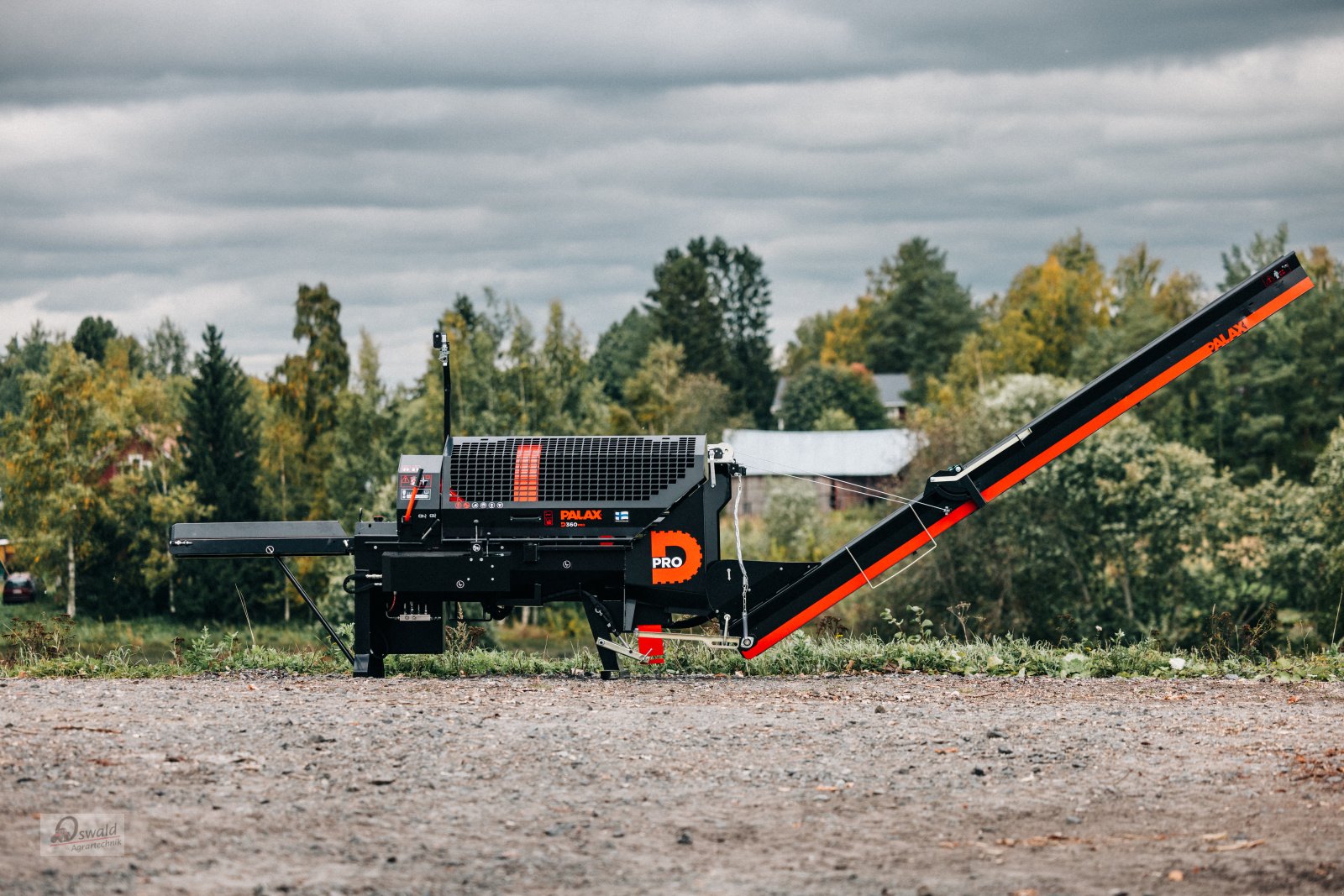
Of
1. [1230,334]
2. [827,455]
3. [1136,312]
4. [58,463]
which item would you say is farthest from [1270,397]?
[1230,334]

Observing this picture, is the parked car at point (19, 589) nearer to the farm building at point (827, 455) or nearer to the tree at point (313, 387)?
the tree at point (313, 387)

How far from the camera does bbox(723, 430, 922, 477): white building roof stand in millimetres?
93938

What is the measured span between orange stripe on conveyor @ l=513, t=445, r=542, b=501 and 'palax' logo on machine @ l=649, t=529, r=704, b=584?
3.54 feet

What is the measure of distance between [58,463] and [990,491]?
188 ft

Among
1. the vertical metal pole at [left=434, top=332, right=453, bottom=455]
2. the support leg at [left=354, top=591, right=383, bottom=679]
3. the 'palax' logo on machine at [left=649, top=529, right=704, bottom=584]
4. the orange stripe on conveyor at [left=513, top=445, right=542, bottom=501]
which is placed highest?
the vertical metal pole at [left=434, top=332, right=453, bottom=455]

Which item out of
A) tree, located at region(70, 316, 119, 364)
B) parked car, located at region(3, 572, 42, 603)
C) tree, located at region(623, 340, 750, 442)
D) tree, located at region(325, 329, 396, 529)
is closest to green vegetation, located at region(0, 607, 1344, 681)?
parked car, located at region(3, 572, 42, 603)

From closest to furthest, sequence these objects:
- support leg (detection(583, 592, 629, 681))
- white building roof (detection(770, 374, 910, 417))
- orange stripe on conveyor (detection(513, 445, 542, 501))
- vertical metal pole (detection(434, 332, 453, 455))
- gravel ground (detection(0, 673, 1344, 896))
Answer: gravel ground (detection(0, 673, 1344, 896)), vertical metal pole (detection(434, 332, 453, 455)), orange stripe on conveyor (detection(513, 445, 542, 501)), support leg (detection(583, 592, 629, 681)), white building roof (detection(770, 374, 910, 417))

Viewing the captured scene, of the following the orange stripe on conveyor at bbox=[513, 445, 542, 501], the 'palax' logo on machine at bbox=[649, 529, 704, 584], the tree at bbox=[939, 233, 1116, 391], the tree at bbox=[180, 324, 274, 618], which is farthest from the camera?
the tree at bbox=[939, 233, 1116, 391]

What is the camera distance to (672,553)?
12.2 m

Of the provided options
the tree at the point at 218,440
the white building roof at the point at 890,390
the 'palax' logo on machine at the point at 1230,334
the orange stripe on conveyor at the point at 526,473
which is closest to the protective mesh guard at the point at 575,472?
the orange stripe on conveyor at the point at 526,473

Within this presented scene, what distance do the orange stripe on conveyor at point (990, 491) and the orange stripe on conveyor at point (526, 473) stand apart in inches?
93.0

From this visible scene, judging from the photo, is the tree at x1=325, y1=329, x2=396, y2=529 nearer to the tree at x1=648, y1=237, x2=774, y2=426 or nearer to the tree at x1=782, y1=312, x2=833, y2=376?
the tree at x1=648, y1=237, x2=774, y2=426

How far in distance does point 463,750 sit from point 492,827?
1.62 m

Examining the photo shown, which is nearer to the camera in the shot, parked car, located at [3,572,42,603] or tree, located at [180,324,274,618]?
parked car, located at [3,572,42,603]
